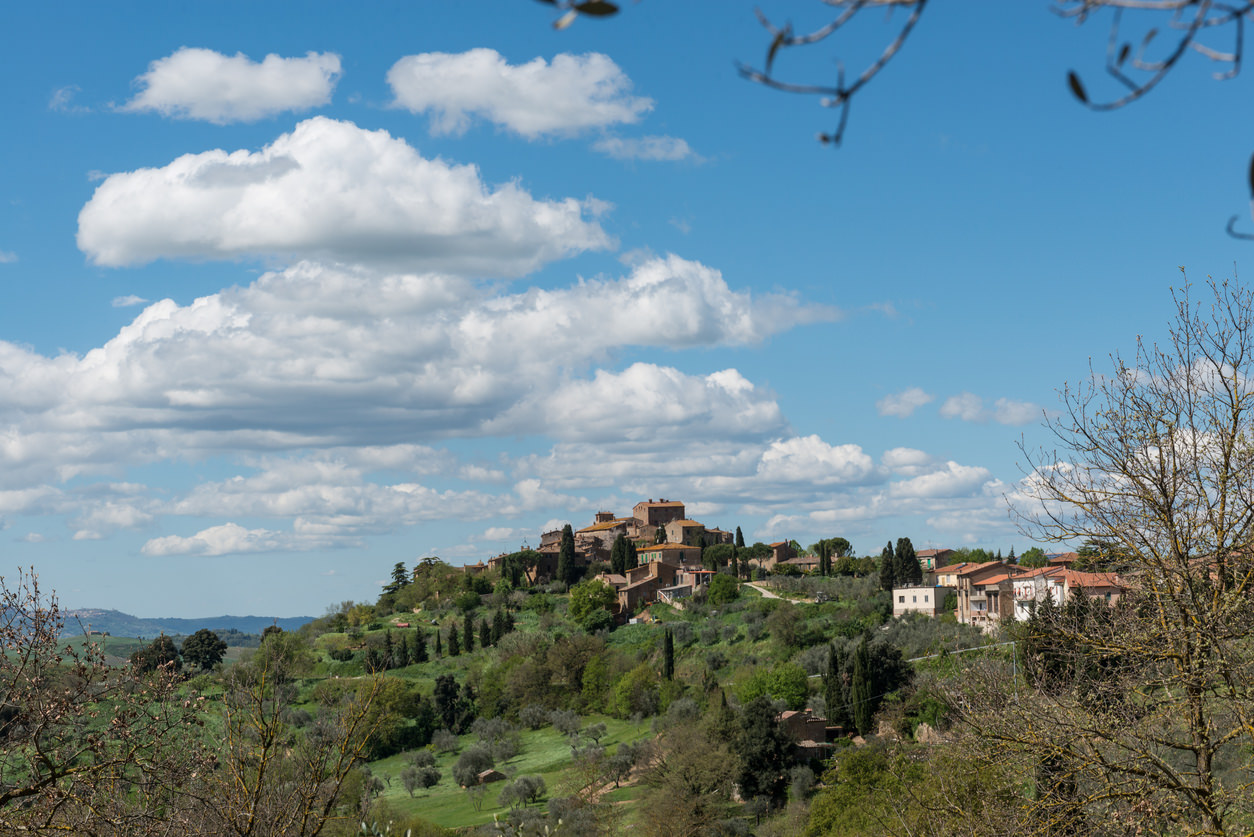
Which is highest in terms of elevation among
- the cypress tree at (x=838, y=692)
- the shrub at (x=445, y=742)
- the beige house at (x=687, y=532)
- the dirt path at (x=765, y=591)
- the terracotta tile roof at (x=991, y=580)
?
the beige house at (x=687, y=532)

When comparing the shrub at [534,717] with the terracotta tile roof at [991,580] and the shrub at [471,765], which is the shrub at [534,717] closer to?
the shrub at [471,765]

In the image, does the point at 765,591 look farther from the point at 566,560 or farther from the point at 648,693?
the point at 566,560


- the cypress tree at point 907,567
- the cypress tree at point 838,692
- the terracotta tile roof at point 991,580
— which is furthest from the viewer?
the cypress tree at point 907,567

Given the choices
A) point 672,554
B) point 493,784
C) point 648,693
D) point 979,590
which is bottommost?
point 493,784

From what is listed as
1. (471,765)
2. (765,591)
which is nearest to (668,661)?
(471,765)

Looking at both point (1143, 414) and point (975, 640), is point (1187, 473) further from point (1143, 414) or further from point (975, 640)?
point (975, 640)

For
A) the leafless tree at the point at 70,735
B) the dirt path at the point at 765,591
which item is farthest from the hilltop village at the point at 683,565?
the leafless tree at the point at 70,735

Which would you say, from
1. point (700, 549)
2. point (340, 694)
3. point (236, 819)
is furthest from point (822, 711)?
point (700, 549)

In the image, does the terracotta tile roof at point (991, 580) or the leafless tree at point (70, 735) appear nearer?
the leafless tree at point (70, 735)

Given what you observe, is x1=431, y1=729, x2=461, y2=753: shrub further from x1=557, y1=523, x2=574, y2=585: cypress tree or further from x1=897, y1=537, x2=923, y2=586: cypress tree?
x1=557, y1=523, x2=574, y2=585: cypress tree

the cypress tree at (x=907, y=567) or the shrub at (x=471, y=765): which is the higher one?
the cypress tree at (x=907, y=567)

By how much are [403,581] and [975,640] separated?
8804 centimetres

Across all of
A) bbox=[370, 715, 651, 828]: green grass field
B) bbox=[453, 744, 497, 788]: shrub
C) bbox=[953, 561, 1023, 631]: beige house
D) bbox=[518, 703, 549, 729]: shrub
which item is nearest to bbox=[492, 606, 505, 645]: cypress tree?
bbox=[518, 703, 549, 729]: shrub

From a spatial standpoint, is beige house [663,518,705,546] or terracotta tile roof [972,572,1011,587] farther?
beige house [663,518,705,546]
